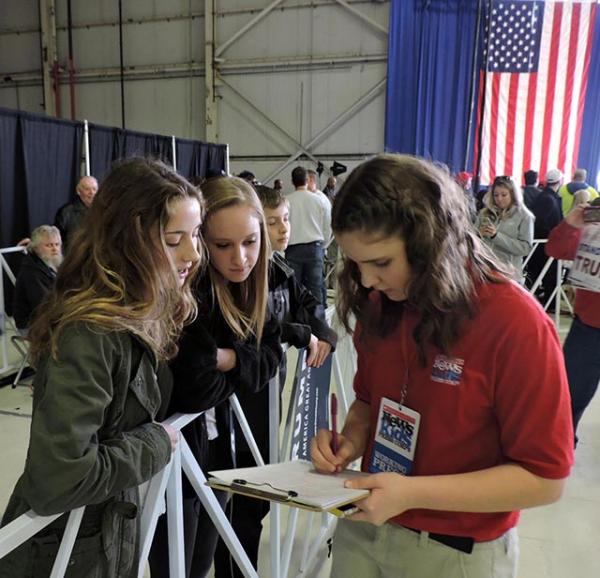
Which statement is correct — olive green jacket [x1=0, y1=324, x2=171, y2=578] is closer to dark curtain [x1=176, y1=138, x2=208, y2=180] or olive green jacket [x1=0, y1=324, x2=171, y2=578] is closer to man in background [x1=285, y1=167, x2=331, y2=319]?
man in background [x1=285, y1=167, x2=331, y2=319]

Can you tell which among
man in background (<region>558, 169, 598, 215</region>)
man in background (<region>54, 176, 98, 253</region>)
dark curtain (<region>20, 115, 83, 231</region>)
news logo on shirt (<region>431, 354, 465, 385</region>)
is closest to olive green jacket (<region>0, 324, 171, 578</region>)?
news logo on shirt (<region>431, 354, 465, 385</region>)

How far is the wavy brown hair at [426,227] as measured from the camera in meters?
0.82

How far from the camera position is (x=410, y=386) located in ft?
3.10

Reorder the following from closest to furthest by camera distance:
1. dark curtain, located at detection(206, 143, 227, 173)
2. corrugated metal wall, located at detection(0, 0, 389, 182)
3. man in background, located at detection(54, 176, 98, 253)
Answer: man in background, located at detection(54, 176, 98, 253), dark curtain, located at detection(206, 143, 227, 173), corrugated metal wall, located at detection(0, 0, 389, 182)

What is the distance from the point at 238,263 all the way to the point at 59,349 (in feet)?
2.00

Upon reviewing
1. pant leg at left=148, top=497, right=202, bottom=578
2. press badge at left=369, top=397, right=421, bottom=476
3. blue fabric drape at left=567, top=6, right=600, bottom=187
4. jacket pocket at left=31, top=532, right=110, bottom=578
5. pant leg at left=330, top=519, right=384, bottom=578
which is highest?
blue fabric drape at left=567, top=6, right=600, bottom=187

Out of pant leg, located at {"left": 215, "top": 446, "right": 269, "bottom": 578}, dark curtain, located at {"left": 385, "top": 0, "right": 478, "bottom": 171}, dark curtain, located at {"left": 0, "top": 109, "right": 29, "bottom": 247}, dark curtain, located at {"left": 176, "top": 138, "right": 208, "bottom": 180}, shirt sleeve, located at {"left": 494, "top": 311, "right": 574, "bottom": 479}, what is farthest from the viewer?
dark curtain, located at {"left": 385, "top": 0, "right": 478, "bottom": 171}

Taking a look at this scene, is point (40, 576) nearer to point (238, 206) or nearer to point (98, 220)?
point (98, 220)

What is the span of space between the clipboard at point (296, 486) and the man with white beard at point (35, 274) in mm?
3094

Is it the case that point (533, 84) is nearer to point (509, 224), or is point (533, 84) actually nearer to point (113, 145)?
point (509, 224)

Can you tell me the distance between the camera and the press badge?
950 millimetres

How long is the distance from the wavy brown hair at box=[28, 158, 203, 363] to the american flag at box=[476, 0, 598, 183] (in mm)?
8374

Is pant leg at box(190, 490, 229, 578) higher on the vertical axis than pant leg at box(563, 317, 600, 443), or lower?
lower

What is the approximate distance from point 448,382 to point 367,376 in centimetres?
24
